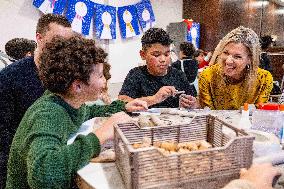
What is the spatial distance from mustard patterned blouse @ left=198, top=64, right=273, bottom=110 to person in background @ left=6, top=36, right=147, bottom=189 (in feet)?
4.18

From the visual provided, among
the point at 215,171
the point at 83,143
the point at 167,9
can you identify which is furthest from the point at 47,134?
the point at 167,9

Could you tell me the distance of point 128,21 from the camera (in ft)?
18.8

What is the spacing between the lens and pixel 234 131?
1.16 metres

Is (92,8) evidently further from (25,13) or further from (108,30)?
(25,13)

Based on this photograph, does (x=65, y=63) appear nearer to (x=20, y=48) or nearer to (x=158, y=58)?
(x=158, y=58)

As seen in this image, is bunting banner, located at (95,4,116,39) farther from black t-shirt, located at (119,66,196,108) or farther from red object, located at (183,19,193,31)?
black t-shirt, located at (119,66,196,108)

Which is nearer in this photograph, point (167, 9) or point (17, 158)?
point (17, 158)

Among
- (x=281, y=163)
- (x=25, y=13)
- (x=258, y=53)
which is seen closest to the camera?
(x=281, y=163)

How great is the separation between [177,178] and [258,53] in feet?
6.09

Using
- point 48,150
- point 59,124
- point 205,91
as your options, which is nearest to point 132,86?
point 205,91

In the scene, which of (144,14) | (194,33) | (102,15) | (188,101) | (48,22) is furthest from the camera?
(194,33)

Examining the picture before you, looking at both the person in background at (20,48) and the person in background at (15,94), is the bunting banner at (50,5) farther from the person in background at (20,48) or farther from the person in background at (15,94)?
the person in background at (15,94)

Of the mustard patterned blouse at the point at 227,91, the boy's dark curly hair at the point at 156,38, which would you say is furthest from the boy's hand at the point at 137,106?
the boy's dark curly hair at the point at 156,38

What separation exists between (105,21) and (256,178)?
4.83 m
